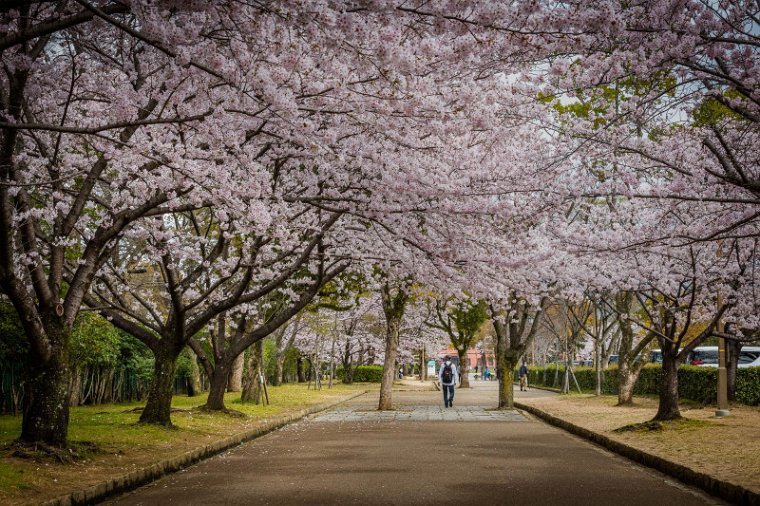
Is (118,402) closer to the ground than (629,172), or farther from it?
closer to the ground

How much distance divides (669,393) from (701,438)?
344 centimetres

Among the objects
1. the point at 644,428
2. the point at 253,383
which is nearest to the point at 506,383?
the point at 253,383

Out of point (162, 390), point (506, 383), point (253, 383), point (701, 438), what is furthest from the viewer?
point (506, 383)

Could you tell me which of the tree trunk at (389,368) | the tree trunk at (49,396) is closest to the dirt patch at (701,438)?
the tree trunk at (389,368)

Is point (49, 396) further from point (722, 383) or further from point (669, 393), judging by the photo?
point (722, 383)

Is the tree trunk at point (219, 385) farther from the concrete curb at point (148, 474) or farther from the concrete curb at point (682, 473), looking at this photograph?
the concrete curb at point (682, 473)

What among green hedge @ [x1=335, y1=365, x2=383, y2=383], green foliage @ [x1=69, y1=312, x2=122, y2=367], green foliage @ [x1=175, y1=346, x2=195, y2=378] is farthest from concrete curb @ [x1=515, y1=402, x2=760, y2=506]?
green hedge @ [x1=335, y1=365, x2=383, y2=383]

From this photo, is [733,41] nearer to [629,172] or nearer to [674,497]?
[674,497]

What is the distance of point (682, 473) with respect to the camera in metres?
9.84

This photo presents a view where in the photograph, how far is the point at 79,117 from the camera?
42.8ft

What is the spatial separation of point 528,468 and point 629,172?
19.5 ft

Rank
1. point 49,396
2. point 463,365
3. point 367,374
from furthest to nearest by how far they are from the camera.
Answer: point 367,374 < point 463,365 < point 49,396

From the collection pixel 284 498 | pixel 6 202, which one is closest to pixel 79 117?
pixel 6 202

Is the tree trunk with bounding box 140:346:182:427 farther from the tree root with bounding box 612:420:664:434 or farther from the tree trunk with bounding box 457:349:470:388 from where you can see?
the tree trunk with bounding box 457:349:470:388
